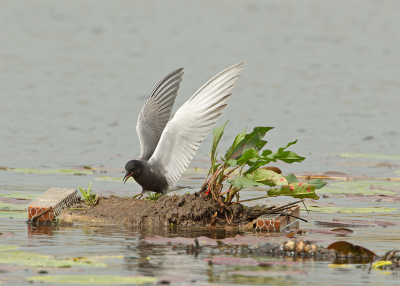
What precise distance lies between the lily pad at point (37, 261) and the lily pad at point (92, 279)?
0.39 metres

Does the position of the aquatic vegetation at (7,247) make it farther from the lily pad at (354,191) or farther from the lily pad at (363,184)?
the lily pad at (363,184)

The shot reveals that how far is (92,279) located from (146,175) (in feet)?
12.4

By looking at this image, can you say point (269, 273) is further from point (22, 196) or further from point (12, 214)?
point (22, 196)

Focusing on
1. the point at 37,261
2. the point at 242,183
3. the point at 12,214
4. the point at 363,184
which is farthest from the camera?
the point at 363,184

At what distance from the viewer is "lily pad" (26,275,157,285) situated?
186 inches

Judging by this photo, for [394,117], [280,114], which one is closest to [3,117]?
[280,114]

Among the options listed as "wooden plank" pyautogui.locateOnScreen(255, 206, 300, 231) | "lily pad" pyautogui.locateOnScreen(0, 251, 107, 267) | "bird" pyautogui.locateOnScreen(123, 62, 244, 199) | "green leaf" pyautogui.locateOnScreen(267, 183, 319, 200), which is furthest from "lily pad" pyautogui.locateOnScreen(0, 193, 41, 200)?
"lily pad" pyautogui.locateOnScreen(0, 251, 107, 267)

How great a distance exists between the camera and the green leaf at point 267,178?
7586 millimetres

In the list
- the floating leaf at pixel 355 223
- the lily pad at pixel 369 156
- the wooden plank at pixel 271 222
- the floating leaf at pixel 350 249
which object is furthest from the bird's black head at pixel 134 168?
the lily pad at pixel 369 156

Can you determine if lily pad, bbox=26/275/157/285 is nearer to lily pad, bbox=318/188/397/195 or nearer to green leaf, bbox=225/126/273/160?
green leaf, bbox=225/126/273/160

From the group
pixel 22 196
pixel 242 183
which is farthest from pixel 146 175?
pixel 22 196

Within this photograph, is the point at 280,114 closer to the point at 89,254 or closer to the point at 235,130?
the point at 235,130

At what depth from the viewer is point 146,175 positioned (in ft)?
28.0

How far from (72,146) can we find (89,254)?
11295 millimetres
